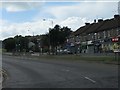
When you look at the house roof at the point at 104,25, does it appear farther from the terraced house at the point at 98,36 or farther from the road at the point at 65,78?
the road at the point at 65,78

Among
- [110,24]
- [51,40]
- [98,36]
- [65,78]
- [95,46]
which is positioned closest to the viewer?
→ [65,78]

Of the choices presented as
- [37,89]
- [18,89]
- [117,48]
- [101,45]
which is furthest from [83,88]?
[101,45]

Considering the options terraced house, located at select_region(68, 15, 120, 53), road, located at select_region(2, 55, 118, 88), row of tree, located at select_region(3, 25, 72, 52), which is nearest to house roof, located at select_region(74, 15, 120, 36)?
terraced house, located at select_region(68, 15, 120, 53)

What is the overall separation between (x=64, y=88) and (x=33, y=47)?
136m

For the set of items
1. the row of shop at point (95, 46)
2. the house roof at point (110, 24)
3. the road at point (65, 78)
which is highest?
the house roof at point (110, 24)

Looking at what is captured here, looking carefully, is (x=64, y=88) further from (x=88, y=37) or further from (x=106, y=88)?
(x=88, y=37)

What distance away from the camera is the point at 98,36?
96.8 meters

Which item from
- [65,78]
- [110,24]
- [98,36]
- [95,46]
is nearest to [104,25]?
[98,36]

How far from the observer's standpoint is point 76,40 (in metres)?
115

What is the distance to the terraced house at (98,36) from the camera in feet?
288

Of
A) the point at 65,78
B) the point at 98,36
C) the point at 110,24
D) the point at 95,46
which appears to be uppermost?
the point at 110,24

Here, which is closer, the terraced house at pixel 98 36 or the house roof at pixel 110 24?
the house roof at pixel 110 24

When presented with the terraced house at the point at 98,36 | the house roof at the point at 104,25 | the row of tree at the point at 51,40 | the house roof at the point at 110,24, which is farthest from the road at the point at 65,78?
the row of tree at the point at 51,40

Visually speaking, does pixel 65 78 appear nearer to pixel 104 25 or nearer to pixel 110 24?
pixel 110 24
